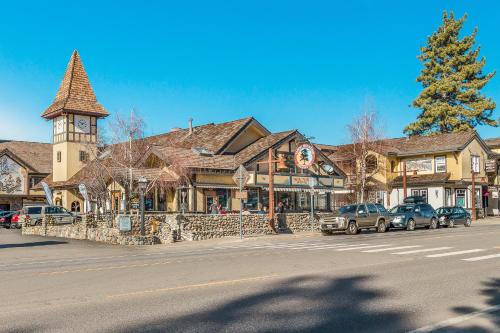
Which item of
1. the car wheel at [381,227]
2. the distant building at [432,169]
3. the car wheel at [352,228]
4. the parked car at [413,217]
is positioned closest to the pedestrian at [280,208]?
the parked car at [413,217]

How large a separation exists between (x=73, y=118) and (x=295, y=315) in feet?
164

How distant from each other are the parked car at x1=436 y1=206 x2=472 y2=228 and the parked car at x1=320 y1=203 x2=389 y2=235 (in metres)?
7.13

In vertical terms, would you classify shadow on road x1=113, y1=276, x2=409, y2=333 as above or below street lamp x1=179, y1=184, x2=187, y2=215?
below

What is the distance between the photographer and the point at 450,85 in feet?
239

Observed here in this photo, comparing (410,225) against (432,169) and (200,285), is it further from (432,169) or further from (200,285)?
(200,285)

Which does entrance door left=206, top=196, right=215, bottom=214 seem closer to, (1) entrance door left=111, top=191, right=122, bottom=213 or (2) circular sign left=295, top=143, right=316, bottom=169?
(2) circular sign left=295, top=143, right=316, bottom=169

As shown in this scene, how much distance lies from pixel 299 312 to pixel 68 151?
49.0m

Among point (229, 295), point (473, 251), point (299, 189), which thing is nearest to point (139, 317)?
point (229, 295)

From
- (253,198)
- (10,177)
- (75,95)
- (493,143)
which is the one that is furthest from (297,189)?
(493,143)

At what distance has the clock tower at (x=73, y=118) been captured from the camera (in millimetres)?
54219

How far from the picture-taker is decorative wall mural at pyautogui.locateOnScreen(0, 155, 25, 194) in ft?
202

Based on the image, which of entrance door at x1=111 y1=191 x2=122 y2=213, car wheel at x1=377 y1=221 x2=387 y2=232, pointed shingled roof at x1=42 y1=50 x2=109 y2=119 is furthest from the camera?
pointed shingled roof at x1=42 y1=50 x2=109 y2=119

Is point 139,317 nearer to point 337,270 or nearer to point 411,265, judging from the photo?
point 337,270

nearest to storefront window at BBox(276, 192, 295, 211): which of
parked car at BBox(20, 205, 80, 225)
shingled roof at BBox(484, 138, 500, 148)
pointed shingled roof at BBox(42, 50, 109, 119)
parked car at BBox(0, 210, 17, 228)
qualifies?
parked car at BBox(20, 205, 80, 225)
